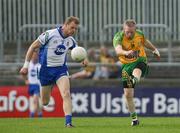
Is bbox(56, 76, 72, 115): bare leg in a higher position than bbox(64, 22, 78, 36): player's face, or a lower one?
lower

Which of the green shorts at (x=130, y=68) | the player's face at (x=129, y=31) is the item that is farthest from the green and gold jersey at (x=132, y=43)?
the player's face at (x=129, y=31)

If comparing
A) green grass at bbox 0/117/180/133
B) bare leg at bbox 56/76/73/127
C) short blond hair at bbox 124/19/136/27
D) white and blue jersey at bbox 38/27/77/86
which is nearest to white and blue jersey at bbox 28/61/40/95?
green grass at bbox 0/117/180/133

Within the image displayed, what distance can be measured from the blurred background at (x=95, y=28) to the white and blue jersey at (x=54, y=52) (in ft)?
29.8

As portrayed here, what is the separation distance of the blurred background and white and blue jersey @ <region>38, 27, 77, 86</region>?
29.8 feet

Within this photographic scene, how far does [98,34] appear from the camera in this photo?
89.0ft

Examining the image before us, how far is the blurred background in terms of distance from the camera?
26438 millimetres

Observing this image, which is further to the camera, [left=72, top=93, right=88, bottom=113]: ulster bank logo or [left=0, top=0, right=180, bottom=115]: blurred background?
[left=0, top=0, right=180, bottom=115]: blurred background

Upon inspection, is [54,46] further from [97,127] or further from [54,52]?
[97,127]

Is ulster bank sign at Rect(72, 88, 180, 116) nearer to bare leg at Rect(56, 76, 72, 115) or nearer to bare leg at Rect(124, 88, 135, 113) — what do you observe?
bare leg at Rect(124, 88, 135, 113)

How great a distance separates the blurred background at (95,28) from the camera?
86.7 feet

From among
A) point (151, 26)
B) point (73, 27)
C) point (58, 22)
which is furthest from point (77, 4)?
point (73, 27)

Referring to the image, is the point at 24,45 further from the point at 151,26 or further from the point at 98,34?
the point at 151,26

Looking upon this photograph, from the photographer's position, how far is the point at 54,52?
16859mm

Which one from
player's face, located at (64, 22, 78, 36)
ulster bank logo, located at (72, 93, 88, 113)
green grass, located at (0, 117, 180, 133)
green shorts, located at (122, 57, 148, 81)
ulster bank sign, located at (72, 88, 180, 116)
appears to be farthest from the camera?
ulster bank logo, located at (72, 93, 88, 113)
